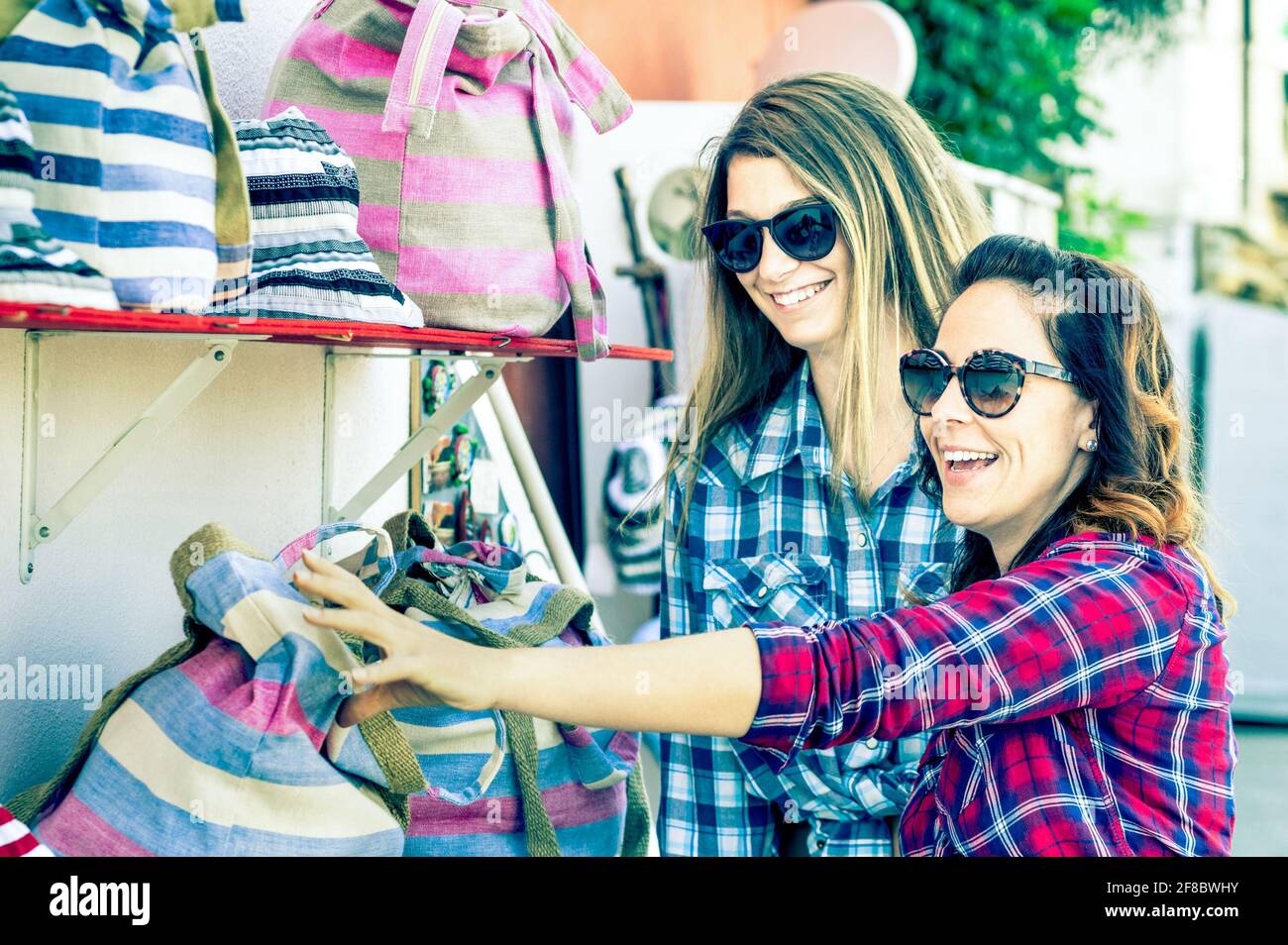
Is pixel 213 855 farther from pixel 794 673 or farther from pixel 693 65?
pixel 693 65

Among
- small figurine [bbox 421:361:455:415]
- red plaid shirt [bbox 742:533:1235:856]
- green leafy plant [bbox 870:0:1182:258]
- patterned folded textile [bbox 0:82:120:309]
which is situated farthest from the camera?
green leafy plant [bbox 870:0:1182:258]

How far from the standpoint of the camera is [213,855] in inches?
44.9

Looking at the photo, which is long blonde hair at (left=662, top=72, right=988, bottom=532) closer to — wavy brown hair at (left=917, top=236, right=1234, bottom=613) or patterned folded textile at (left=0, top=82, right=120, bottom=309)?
wavy brown hair at (left=917, top=236, right=1234, bottom=613)

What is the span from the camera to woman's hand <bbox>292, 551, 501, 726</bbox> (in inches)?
38.2

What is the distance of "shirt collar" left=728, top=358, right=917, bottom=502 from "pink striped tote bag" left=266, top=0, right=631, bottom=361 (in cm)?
40

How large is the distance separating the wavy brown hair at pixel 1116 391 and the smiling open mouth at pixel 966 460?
0.09 metres

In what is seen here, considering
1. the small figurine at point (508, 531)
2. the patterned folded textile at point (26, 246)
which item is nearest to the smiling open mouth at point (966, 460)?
the patterned folded textile at point (26, 246)

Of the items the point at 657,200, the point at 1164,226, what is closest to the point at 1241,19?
A: the point at 1164,226

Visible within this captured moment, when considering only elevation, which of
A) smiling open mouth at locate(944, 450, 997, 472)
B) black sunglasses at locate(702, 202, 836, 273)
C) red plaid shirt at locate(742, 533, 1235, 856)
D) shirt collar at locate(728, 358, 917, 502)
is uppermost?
black sunglasses at locate(702, 202, 836, 273)

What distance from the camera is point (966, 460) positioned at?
134 centimetres

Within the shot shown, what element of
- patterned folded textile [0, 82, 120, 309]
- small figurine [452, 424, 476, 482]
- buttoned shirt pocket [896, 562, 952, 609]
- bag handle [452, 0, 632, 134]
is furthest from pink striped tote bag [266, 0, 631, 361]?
small figurine [452, 424, 476, 482]

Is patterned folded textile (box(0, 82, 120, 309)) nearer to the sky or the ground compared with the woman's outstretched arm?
nearer to the sky

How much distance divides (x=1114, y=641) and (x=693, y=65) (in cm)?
391

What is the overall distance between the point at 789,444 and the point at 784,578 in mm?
195
